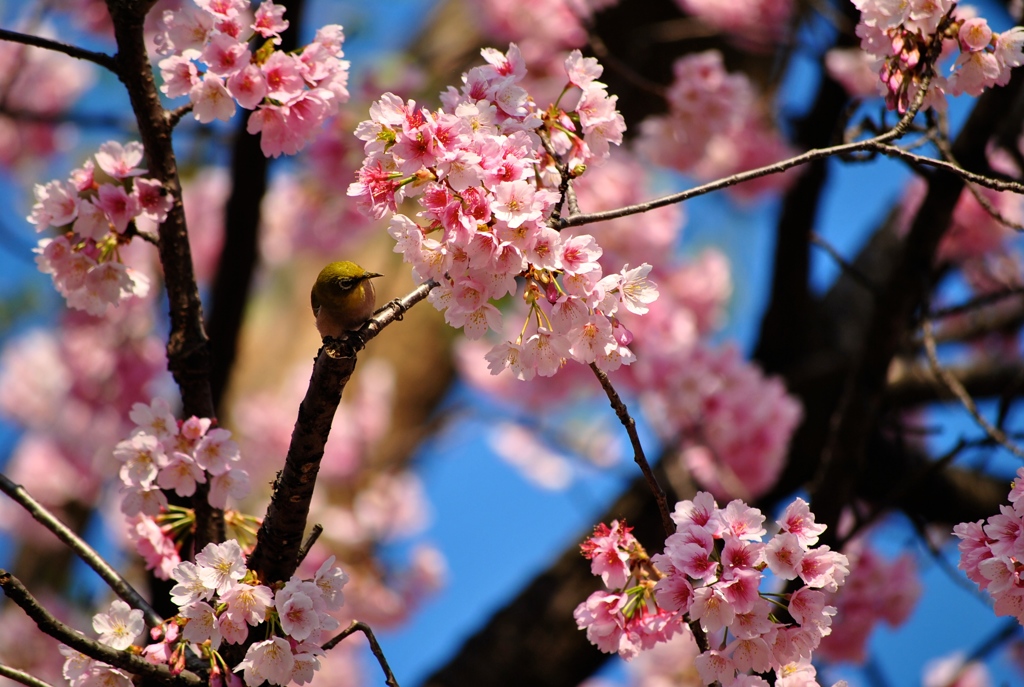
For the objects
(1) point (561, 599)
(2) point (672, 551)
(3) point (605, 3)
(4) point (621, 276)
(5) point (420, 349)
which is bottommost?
(2) point (672, 551)

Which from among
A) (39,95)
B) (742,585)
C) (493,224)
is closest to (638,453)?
(742,585)

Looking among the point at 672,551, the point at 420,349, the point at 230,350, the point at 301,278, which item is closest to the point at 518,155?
the point at 672,551

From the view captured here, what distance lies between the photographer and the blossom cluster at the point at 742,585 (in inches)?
48.1

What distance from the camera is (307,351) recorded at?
5414 millimetres

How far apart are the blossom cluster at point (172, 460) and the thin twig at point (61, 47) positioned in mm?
582

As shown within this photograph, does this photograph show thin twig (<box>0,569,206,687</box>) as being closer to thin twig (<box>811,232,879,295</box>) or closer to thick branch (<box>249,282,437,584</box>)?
thick branch (<box>249,282,437,584</box>)

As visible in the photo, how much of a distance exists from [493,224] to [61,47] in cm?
83

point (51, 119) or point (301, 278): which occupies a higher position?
point (301, 278)

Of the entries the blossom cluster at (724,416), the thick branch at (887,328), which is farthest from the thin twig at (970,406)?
the blossom cluster at (724,416)

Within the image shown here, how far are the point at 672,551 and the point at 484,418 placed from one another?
262 cm

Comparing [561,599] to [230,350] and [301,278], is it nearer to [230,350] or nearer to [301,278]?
[230,350]

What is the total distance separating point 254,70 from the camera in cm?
145

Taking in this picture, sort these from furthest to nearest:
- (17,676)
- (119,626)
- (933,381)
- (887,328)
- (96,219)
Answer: (933,381), (887,328), (96,219), (119,626), (17,676)

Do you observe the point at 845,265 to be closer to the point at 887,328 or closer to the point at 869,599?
the point at 887,328
